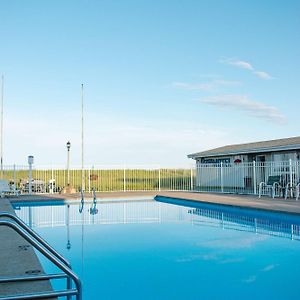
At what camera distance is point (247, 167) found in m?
19.6

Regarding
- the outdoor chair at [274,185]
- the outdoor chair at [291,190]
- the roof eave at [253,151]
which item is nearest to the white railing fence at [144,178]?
the roof eave at [253,151]

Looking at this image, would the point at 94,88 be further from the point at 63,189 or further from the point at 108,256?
the point at 108,256

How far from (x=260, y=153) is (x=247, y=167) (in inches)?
63.2

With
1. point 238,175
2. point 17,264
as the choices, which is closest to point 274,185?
point 238,175

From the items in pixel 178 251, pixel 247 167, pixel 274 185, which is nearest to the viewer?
pixel 178 251

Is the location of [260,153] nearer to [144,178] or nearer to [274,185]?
[274,185]

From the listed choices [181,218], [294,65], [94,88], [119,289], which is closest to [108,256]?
[119,289]

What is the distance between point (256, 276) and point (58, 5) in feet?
38.1

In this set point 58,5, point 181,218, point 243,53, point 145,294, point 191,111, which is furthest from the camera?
point 191,111

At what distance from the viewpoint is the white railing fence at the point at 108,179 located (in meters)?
19.0

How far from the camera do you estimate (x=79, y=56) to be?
1609 cm

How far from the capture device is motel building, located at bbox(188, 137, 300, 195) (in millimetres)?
17453

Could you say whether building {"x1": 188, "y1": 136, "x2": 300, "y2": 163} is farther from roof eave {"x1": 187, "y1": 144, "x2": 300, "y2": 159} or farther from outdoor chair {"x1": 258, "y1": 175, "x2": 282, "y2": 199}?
outdoor chair {"x1": 258, "y1": 175, "x2": 282, "y2": 199}

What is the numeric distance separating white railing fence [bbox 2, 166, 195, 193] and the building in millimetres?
2693
